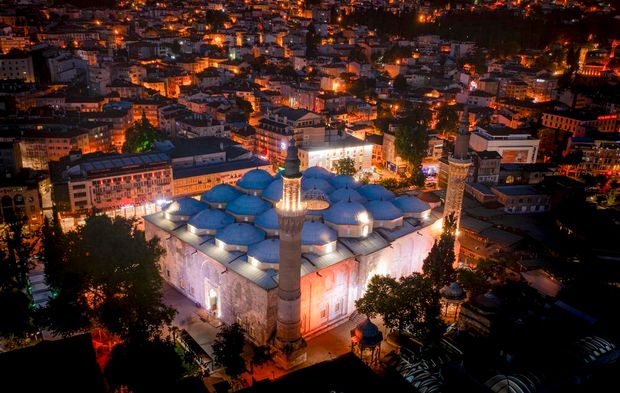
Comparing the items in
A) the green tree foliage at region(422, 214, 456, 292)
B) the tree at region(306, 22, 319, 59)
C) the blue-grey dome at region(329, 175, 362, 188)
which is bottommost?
the green tree foliage at region(422, 214, 456, 292)

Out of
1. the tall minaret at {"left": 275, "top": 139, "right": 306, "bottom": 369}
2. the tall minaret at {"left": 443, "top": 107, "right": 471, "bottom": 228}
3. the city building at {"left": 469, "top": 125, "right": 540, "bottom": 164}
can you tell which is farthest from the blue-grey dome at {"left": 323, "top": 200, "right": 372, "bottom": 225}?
the city building at {"left": 469, "top": 125, "right": 540, "bottom": 164}

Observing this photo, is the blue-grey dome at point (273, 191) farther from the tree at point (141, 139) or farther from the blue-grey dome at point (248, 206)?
the tree at point (141, 139)

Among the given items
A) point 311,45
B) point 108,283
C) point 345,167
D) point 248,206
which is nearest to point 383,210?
point 248,206

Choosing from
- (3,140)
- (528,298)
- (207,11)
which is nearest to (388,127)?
(528,298)

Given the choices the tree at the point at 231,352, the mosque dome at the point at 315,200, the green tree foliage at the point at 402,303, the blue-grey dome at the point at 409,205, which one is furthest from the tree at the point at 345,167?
the tree at the point at 231,352

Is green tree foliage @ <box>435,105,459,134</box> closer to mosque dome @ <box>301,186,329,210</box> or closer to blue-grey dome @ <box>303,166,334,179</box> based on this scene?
blue-grey dome @ <box>303,166,334,179</box>

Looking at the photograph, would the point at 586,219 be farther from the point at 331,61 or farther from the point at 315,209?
the point at 331,61
